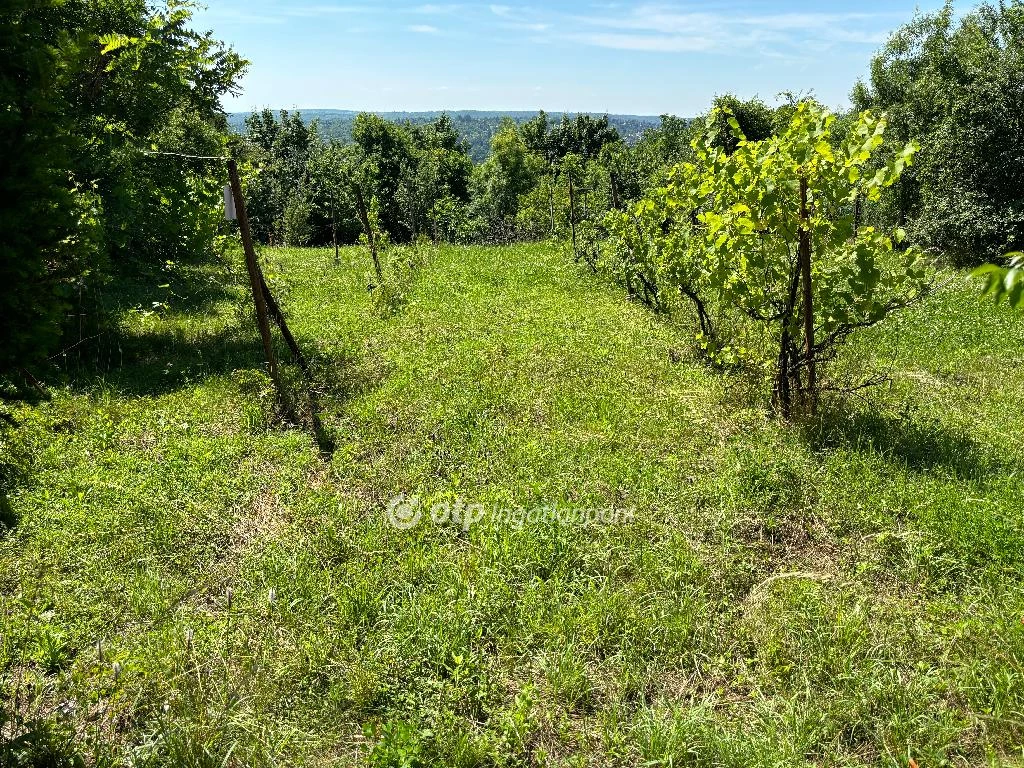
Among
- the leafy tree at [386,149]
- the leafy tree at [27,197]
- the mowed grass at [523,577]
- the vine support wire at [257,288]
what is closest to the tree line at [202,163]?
the leafy tree at [27,197]

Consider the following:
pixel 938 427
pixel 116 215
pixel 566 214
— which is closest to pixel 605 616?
pixel 938 427

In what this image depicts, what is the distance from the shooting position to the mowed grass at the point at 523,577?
3.33 m

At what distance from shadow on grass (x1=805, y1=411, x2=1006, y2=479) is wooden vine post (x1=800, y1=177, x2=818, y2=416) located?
0.99ft

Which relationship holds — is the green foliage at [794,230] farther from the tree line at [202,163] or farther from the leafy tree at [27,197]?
the leafy tree at [27,197]

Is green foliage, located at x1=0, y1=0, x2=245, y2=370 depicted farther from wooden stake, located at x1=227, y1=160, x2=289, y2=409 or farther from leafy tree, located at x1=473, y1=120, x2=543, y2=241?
leafy tree, located at x1=473, y1=120, x2=543, y2=241

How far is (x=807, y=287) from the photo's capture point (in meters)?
6.18

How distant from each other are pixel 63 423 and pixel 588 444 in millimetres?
5855

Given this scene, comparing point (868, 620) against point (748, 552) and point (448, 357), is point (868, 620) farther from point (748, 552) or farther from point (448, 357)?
point (448, 357)

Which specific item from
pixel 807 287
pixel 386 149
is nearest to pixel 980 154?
pixel 807 287

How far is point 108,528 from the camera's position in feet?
16.8

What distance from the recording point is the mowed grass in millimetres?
3334

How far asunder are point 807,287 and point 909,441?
1765 mm

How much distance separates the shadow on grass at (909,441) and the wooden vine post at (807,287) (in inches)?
11.9

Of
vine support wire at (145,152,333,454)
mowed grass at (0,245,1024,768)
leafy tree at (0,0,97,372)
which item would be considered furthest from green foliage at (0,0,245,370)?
mowed grass at (0,245,1024,768)
